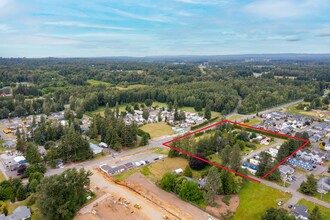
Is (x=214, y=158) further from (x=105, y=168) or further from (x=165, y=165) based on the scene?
(x=105, y=168)

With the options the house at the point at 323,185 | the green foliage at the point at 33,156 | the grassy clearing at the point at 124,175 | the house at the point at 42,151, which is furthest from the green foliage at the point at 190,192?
the house at the point at 42,151

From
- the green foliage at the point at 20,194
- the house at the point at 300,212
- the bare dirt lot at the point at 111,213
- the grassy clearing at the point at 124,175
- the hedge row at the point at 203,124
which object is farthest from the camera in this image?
the hedge row at the point at 203,124

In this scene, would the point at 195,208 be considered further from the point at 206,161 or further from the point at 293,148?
the point at 293,148

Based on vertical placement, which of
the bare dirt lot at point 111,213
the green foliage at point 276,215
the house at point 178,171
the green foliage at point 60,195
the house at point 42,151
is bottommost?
the bare dirt lot at point 111,213

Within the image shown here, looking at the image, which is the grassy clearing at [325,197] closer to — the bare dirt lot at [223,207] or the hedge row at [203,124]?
the bare dirt lot at [223,207]

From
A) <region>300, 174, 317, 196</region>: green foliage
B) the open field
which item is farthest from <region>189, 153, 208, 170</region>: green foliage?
the open field

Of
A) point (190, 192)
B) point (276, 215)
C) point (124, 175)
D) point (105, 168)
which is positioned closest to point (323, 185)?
point (276, 215)
